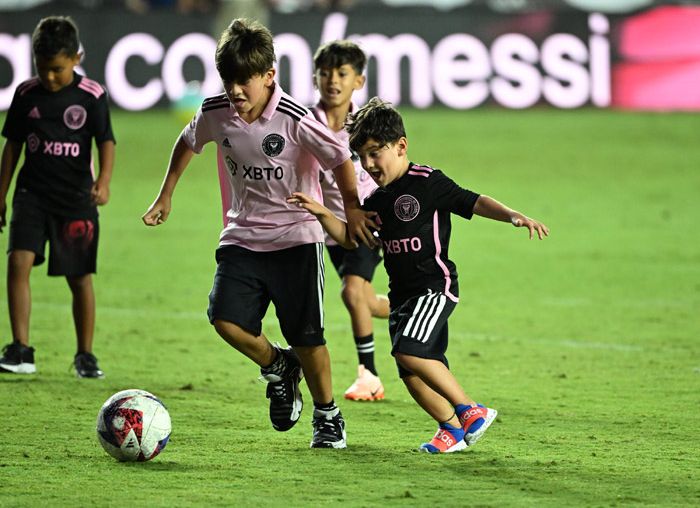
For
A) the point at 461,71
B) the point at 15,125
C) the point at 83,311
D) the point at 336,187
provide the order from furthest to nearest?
the point at 461,71 → the point at 83,311 → the point at 15,125 → the point at 336,187

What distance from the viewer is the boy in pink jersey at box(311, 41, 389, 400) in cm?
837

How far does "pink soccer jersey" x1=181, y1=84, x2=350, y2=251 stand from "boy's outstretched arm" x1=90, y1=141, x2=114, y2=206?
77.6 inches

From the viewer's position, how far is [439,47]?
71.7ft

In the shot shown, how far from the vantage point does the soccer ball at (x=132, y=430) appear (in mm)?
6270

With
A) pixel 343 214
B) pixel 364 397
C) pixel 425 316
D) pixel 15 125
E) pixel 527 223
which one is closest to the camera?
pixel 527 223

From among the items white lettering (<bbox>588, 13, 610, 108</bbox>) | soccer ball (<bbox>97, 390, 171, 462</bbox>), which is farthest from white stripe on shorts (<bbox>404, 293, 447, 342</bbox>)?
white lettering (<bbox>588, 13, 610, 108</bbox>)

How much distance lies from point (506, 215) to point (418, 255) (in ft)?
1.80

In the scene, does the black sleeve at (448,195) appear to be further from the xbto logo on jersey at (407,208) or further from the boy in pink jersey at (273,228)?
the boy in pink jersey at (273,228)

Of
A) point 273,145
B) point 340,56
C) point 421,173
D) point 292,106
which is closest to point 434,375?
point 421,173

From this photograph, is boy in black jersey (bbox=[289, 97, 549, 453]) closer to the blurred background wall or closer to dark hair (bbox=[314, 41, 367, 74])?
dark hair (bbox=[314, 41, 367, 74])

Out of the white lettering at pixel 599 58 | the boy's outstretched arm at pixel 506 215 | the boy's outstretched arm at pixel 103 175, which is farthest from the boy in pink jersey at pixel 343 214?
the white lettering at pixel 599 58

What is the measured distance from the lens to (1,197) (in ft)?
28.1

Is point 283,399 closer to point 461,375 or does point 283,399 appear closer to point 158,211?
point 158,211

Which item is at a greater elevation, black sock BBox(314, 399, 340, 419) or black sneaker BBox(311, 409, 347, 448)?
black sock BBox(314, 399, 340, 419)
